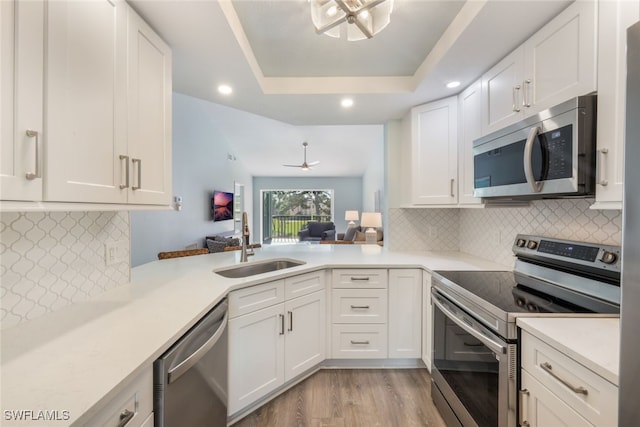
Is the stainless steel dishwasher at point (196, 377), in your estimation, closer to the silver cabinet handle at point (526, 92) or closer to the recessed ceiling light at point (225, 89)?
the recessed ceiling light at point (225, 89)

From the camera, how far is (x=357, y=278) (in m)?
2.23

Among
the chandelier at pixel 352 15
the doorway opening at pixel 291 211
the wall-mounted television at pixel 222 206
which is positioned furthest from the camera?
the doorway opening at pixel 291 211

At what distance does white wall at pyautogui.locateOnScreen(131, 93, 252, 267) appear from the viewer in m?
A: 3.56

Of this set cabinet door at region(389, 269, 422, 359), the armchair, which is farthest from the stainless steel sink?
the armchair

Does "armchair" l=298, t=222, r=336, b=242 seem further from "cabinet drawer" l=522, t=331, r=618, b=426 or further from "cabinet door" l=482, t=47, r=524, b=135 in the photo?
"cabinet drawer" l=522, t=331, r=618, b=426

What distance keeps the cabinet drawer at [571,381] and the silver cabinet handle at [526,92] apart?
3.84 ft

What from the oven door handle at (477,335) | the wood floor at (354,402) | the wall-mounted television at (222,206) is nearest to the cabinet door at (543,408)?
the oven door handle at (477,335)

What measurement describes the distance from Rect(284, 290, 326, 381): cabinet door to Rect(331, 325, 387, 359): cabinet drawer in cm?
11

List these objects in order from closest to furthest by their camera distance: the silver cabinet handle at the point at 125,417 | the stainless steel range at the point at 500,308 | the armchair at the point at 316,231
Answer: the silver cabinet handle at the point at 125,417, the stainless steel range at the point at 500,308, the armchair at the point at 316,231

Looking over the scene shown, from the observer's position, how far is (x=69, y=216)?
123 cm

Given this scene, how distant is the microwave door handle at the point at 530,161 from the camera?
1.31m

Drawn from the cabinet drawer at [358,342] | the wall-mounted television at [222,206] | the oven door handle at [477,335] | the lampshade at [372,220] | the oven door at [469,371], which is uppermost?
the wall-mounted television at [222,206]

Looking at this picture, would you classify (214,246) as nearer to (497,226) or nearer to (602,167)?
(497,226)

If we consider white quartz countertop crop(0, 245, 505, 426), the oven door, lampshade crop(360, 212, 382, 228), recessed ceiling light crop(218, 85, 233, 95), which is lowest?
the oven door
